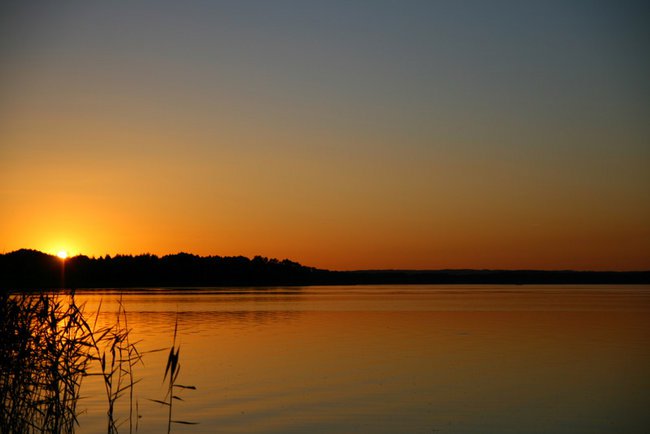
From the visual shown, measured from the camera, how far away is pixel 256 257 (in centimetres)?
16800

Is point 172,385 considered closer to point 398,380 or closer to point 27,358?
point 27,358

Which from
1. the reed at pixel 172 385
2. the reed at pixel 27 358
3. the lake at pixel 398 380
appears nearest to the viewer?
the reed at pixel 172 385

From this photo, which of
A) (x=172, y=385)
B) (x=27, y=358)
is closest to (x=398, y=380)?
(x=172, y=385)

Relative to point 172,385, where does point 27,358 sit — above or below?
above

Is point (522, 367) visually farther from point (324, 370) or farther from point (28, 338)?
point (28, 338)

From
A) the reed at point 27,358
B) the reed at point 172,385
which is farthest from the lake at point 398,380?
the reed at point 27,358

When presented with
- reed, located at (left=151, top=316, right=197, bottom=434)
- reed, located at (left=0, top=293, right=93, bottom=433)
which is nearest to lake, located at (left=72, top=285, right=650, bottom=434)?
reed, located at (left=151, top=316, right=197, bottom=434)

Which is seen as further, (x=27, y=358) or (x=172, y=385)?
(x=27, y=358)

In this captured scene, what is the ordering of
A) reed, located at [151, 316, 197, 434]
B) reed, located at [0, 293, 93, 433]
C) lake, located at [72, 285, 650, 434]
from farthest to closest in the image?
1. lake, located at [72, 285, 650, 434]
2. reed, located at [0, 293, 93, 433]
3. reed, located at [151, 316, 197, 434]

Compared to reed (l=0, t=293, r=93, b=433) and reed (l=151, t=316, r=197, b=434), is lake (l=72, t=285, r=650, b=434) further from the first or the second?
reed (l=0, t=293, r=93, b=433)

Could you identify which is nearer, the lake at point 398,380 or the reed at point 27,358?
the reed at point 27,358

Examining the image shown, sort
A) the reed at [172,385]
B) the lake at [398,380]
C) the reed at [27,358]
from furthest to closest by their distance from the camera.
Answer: the lake at [398,380] < the reed at [27,358] < the reed at [172,385]

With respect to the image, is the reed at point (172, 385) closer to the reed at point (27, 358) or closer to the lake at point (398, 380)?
the lake at point (398, 380)

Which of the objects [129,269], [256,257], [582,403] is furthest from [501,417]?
[256,257]
